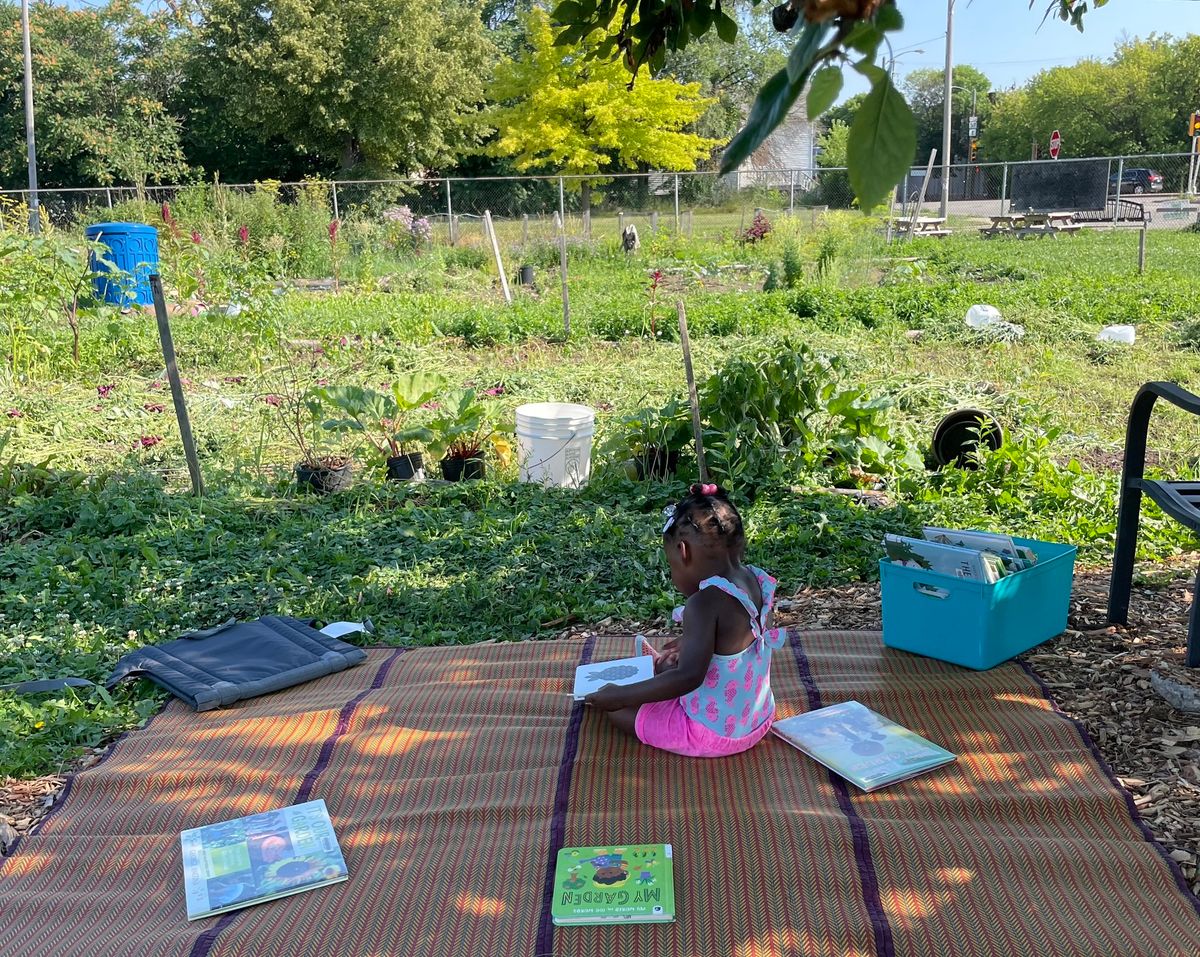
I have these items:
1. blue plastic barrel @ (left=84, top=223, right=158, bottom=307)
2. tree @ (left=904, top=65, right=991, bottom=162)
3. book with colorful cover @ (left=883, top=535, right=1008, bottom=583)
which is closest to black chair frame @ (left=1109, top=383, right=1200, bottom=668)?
book with colorful cover @ (left=883, top=535, right=1008, bottom=583)

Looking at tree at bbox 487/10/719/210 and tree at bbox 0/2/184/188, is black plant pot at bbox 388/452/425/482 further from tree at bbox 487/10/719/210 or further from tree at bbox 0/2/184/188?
tree at bbox 0/2/184/188

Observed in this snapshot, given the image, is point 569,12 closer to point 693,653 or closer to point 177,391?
point 693,653

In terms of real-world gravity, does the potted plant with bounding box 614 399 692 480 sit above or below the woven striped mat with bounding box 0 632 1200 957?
above

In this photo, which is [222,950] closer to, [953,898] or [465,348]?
[953,898]

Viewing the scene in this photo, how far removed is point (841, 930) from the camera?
235 centimetres

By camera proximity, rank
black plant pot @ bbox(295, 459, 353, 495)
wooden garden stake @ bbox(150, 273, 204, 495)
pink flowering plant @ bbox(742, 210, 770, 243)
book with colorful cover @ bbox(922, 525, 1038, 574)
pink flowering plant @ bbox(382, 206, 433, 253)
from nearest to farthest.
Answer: book with colorful cover @ bbox(922, 525, 1038, 574)
wooden garden stake @ bbox(150, 273, 204, 495)
black plant pot @ bbox(295, 459, 353, 495)
pink flowering plant @ bbox(382, 206, 433, 253)
pink flowering plant @ bbox(742, 210, 770, 243)

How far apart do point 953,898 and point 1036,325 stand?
29.6 feet

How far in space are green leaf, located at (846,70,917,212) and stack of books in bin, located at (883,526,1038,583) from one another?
2944mm

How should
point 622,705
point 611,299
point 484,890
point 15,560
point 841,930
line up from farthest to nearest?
point 611,299
point 15,560
point 622,705
point 484,890
point 841,930

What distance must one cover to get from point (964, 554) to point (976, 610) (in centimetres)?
19

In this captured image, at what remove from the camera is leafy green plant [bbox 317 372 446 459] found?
6.10 meters

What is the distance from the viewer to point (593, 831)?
277cm

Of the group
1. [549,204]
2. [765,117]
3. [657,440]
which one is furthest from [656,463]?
→ [549,204]

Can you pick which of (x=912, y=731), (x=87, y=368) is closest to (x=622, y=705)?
(x=912, y=731)
